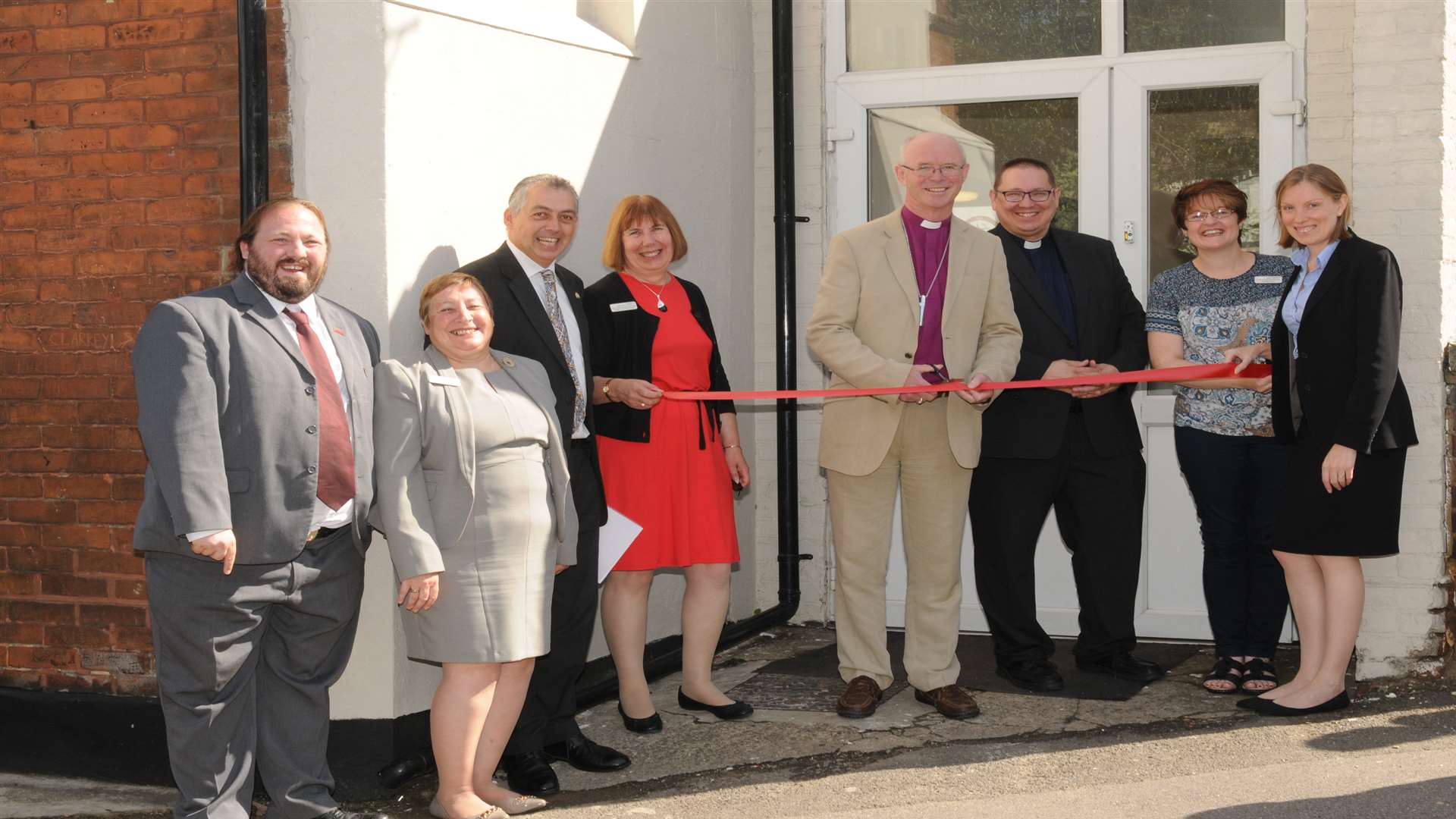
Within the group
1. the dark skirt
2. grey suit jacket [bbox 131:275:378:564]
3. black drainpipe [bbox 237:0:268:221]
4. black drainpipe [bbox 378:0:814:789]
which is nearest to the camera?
grey suit jacket [bbox 131:275:378:564]

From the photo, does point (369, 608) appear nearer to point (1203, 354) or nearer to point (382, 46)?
point (382, 46)

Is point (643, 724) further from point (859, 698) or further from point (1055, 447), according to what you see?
point (1055, 447)

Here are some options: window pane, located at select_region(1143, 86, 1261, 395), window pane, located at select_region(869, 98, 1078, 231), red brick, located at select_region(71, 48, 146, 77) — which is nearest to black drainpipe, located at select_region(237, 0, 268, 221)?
red brick, located at select_region(71, 48, 146, 77)

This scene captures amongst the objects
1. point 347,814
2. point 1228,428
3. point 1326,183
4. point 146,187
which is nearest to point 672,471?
point 347,814

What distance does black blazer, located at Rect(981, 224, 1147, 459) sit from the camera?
18.9 feet

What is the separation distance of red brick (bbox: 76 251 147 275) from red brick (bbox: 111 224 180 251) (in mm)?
28

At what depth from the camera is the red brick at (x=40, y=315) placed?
16.5ft

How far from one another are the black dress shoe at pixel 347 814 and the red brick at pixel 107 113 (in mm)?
2401

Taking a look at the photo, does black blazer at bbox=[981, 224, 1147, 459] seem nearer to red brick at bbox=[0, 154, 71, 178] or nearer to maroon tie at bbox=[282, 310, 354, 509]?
maroon tie at bbox=[282, 310, 354, 509]

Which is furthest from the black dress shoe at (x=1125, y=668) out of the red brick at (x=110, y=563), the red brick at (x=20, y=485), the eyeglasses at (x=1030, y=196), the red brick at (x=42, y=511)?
the red brick at (x=20, y=485)

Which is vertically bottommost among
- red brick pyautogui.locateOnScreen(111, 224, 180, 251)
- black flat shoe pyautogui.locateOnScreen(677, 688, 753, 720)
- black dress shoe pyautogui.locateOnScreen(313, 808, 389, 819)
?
black dress shoe pyautogui.locateOnScreen(313, 808, 389, 819)

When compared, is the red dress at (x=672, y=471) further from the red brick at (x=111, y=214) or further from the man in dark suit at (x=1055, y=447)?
the red brick at (x=111, y=214)

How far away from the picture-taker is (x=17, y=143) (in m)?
5.08

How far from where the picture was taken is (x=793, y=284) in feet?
23.6
